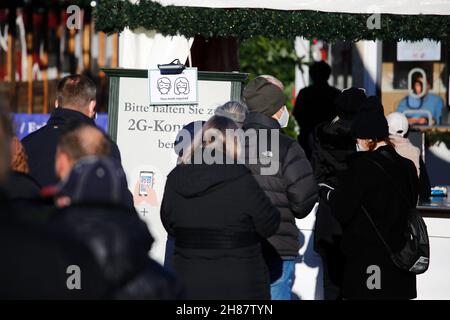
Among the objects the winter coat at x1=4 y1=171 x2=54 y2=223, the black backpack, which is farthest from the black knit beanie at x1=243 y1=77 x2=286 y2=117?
the winter coat at x1=4 y1=171 x2=54 y2=223

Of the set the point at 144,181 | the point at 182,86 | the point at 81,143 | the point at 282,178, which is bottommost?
the point at 144,181

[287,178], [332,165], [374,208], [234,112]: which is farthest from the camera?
[332,165]

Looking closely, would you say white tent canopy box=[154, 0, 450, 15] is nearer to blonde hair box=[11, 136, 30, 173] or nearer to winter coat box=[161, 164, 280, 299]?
winter coat box=[161, 164, 280, 299]

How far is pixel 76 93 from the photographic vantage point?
6.11 m

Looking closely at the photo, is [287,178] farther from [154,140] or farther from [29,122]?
[29,122]

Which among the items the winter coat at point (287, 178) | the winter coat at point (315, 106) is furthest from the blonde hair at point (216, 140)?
the winter coat at point (315, 106)

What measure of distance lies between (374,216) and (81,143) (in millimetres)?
2555

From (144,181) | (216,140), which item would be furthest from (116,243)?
(144,181)

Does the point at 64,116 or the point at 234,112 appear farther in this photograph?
the point at 234,112

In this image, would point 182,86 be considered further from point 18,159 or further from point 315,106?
point 18,159

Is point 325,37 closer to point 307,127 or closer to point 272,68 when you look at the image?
point 307,127

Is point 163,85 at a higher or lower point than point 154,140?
higher

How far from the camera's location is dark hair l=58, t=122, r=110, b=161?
375 centimetres

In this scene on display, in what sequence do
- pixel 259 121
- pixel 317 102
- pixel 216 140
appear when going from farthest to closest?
pixel 317 102 < pixel 259 121 < pixel 216 140
